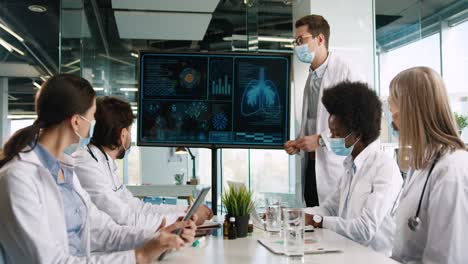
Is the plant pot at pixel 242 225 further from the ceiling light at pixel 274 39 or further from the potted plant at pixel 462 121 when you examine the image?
the potted plant at pixel 462 121

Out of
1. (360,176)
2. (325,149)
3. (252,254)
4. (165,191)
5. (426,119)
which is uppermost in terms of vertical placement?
(426,119)

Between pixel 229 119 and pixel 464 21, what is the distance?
4.21 metres

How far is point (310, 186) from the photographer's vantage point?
9.57 feet

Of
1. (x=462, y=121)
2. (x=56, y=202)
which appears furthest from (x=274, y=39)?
(x=56, y=202)

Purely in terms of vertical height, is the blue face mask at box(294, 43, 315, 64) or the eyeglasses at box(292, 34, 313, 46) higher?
the eyeglasses at box(292, 34, 313, 46)

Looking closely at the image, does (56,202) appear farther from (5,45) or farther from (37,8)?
Answer: (37,8)

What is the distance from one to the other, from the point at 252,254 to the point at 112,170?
3.54 feet

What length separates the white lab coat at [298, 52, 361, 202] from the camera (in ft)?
9.09

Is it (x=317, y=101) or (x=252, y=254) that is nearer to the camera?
(x=252, y=254)

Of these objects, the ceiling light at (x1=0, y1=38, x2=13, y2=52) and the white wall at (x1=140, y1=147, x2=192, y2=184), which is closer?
the ceiling light at (x1=0, y1=38, x2=13, y2=52)

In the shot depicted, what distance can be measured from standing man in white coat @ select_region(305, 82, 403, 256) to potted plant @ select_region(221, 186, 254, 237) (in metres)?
0.32

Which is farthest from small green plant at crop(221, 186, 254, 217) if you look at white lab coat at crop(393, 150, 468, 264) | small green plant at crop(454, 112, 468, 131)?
small green plant at crop(454, 112, 468, 131)

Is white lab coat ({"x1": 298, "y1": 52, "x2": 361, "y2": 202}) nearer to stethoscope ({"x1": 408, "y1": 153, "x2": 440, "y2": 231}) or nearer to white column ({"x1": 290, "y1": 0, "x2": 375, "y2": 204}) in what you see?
white column ({"x1": 290, "y1": 0, "x2": 375, "y2": 204})

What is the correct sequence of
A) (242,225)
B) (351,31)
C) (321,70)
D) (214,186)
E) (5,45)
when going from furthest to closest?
(5,45), (351,31), (321,70), (214,186), (242,225)
